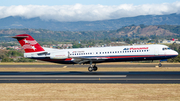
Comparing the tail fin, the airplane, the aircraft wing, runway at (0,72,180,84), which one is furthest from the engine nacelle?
runway at (0,72,180,84)

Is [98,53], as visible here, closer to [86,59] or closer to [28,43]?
[86,59]

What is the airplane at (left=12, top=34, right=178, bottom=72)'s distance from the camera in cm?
3500

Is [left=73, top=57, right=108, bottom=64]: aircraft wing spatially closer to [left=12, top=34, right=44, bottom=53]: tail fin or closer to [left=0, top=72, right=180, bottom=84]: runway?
[left=0, top=72, right=180, bottom=84]: runway

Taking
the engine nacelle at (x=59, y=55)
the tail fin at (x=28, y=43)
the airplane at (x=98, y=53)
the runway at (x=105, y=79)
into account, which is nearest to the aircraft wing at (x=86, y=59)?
the airplane at (x=98, y=53)

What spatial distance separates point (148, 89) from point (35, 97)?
9.39 metres

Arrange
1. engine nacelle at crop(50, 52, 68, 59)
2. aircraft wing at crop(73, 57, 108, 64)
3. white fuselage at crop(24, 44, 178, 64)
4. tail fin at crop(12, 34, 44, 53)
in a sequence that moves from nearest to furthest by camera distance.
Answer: white fuselage at crop(24, 44, 178, 64) → aircraft wing at crop(73, 57, 108, 64) → engine nacelle at crop(50, 52, 68, 59) → tail fin at crop(12, 34, 44, 53)

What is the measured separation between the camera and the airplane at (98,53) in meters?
35.0

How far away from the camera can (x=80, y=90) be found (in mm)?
20438

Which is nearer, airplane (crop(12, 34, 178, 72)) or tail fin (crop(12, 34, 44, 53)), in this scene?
airplane (crop(12, 34, 178, 72))

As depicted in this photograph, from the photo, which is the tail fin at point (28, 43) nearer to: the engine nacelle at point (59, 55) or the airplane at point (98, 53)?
the airplane at point (98, 53)

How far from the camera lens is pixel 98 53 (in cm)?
3609

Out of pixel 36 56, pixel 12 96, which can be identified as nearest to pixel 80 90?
pixel 12 96

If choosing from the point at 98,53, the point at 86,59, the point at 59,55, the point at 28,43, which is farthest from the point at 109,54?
the point at 28,43

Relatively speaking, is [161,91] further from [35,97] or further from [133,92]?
[35,97]
